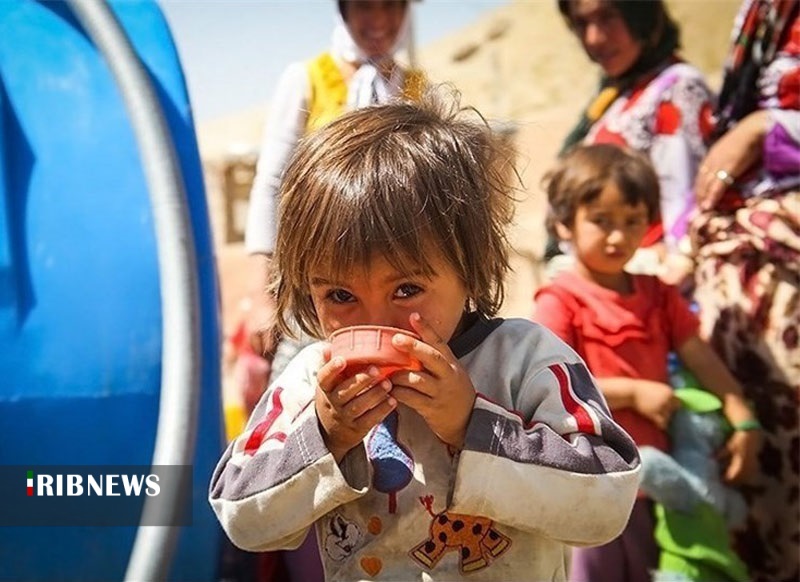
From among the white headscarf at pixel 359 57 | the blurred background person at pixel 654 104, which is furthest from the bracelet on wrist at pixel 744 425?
the white headscarf at pixel 359 57

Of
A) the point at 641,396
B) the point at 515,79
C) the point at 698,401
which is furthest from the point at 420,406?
the point at 515,79

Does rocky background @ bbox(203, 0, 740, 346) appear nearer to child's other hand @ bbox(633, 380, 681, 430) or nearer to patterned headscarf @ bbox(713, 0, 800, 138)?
patterned headscarf @ bbox(713, 0, 800, 138)

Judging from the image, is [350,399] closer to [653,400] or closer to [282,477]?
[282,477]

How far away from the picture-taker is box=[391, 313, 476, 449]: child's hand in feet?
3.91

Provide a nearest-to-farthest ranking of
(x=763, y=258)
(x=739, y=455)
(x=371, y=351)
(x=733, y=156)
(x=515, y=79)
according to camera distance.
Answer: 1. (x=371, y=351)
2. (x=739, y=455)
3. (x=763, y=258)
4. (x=733, y=156)
5. (x=515, y=79)

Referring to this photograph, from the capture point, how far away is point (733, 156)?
8.77ft

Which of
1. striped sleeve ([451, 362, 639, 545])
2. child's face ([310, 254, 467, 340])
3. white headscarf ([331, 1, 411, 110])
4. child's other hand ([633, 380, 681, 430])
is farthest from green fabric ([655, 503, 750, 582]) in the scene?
child's face ([310, 254, 467, 340])

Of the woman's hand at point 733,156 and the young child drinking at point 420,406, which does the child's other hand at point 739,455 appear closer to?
the woman's hand at point 733,156

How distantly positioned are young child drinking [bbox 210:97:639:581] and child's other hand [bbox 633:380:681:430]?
1.00 meters

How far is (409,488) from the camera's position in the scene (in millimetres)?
1304

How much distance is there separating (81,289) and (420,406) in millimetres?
952

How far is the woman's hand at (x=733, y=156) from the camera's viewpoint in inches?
105

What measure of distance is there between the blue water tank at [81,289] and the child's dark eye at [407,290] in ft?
2.78

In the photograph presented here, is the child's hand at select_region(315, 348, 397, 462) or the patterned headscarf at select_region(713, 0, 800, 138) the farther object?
the patterned headscarf at select_region(713, 0, 800, 138)
